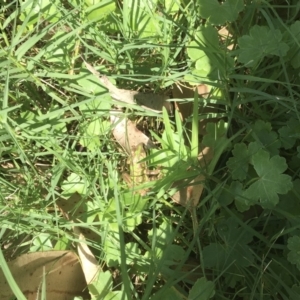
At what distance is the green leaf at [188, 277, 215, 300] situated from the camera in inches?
60.7

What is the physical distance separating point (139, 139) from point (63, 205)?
39 centimetres

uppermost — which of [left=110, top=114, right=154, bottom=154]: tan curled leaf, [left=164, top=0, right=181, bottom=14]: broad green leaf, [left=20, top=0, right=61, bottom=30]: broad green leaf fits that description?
[left=20, top=0, right=61, bottom=30]: broad green leaf

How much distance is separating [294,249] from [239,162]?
0.34 metres

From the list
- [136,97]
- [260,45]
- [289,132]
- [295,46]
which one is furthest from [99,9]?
[289,132]

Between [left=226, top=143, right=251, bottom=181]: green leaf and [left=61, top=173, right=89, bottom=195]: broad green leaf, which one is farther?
[left=61, top=173, right=89, bottom=195]: broad green leaf

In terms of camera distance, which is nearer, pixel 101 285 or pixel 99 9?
pixel 101 285

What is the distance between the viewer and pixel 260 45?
1.64m

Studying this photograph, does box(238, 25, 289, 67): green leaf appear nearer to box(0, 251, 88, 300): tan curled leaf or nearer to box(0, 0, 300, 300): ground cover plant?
box(0, 0, 300, 300): ground cover plant

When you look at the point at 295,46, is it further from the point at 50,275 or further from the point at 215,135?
the point at 50,275

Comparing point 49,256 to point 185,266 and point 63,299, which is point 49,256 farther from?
point 185,266

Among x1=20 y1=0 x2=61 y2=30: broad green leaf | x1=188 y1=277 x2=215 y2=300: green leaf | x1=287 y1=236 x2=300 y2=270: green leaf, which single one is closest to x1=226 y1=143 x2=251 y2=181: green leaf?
x1=287 y1=236 x2=300 y2=270: green leaf

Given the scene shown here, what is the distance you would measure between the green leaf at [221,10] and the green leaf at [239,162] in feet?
1.52

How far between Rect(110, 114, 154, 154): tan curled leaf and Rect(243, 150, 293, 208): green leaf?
0.43 m

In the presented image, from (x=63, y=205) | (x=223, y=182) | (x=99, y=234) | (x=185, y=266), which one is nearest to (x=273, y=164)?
(x=223, y=182)
